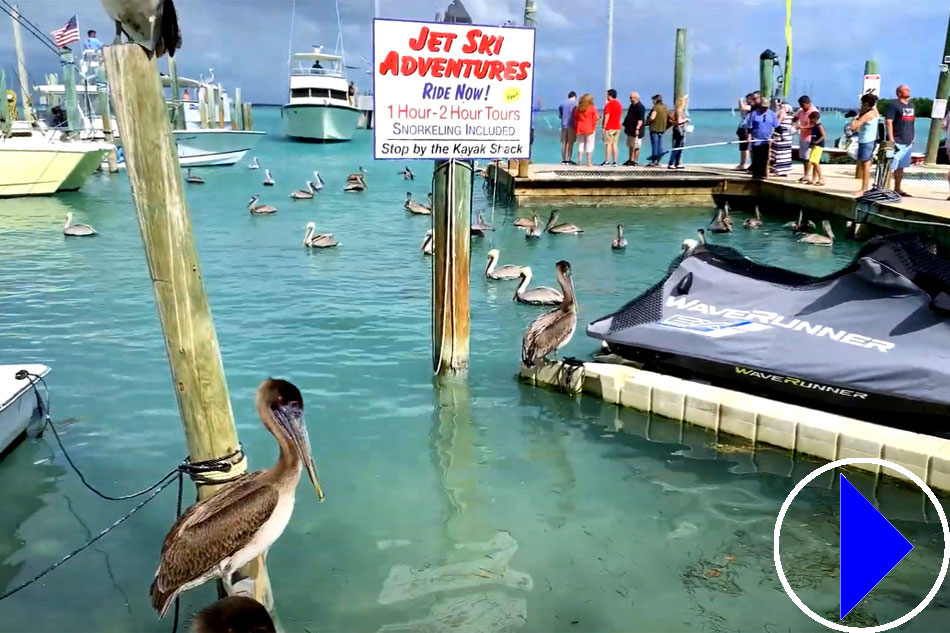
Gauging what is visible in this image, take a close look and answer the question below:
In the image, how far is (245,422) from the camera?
780 centimetres

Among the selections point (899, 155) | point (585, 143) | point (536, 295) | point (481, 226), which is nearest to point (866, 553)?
point (536, 295)

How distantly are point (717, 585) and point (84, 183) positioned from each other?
1053 inches

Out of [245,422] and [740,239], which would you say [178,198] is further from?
[740,239]

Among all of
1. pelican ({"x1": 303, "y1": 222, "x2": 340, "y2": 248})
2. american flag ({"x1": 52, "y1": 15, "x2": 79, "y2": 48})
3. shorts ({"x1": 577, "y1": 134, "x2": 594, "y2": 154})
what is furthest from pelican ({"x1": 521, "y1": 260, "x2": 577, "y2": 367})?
american flag ({"x1": 52, "y1": 15, "x2": 79, "y2": 48})

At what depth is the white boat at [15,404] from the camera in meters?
6.89

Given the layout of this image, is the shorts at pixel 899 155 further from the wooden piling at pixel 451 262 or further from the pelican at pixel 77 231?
the pelican at pixel 77 231

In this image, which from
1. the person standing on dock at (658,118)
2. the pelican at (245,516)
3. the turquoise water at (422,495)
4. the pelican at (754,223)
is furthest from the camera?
the person standing on dock at (658,118)

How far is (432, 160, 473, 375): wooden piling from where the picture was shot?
319 inches

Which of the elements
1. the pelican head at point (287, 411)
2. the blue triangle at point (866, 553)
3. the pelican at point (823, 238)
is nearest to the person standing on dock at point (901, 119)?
the pelican at point (823, 238)

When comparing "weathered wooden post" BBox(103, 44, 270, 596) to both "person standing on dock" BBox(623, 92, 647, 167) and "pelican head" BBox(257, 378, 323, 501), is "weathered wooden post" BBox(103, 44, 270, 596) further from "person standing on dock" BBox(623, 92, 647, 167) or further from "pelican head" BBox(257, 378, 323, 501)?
"person standing on dock" BBox(623, 92, 647, 167)

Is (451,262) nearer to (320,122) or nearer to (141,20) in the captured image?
(141,20)

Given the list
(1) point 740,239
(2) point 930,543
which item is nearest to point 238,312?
(2) point 930,543

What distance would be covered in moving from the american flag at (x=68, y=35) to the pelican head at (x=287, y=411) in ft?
106

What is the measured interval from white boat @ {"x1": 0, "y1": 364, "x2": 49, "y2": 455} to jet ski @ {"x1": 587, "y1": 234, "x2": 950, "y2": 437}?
5513mm
